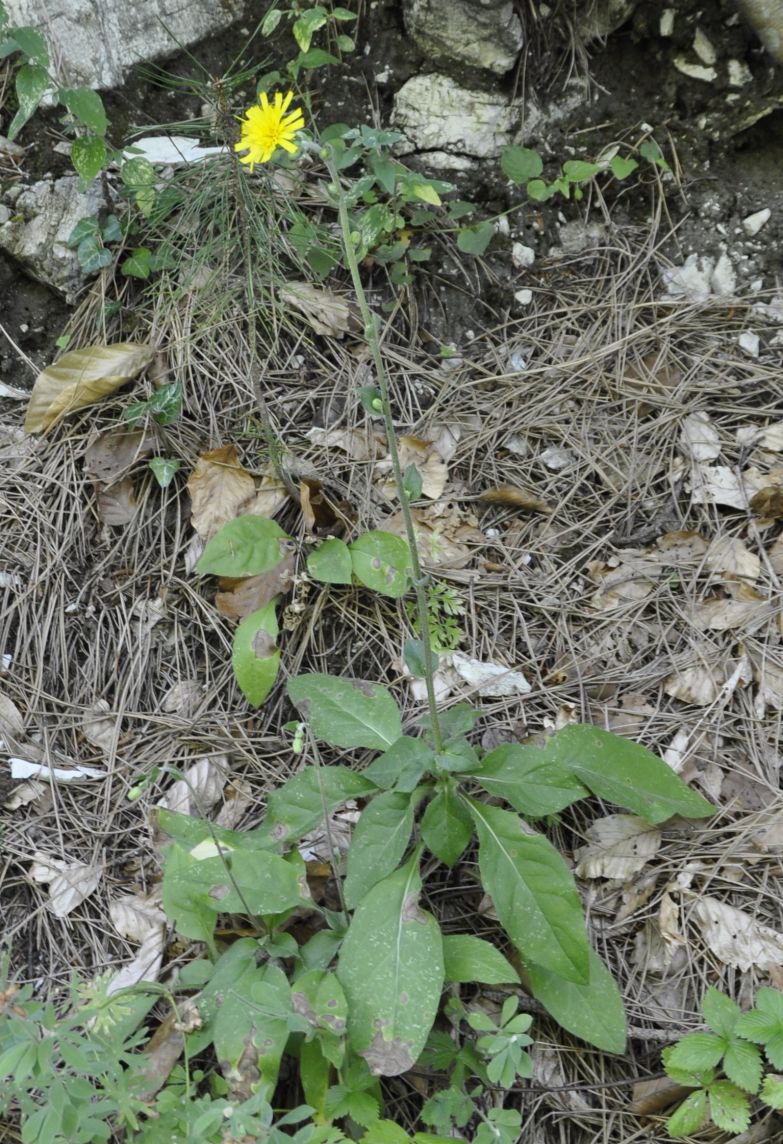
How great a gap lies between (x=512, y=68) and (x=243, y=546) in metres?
1.79

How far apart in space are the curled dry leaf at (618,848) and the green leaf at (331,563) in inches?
34.7

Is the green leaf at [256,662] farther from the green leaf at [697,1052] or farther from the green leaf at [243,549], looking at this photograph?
the green leaf at [697,1052]

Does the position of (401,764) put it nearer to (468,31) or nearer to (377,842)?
(377,842)

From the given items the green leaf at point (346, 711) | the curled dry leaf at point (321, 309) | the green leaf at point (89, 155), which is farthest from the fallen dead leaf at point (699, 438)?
the green leaf at point (89, 155)

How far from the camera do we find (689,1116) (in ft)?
5.66

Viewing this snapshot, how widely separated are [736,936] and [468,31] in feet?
8.76

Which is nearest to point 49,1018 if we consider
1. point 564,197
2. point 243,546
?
point 243,546

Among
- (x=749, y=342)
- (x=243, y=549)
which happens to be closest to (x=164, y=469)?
(x=243, y=549)

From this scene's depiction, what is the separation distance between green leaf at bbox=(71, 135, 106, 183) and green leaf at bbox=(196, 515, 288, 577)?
1093 millimetres

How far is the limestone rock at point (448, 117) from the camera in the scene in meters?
2.84

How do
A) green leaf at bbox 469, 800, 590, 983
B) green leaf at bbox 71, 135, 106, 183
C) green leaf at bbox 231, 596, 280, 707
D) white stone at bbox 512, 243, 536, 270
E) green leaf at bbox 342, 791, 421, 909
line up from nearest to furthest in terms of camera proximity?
green leaf at bbox 469, 800, 590, 983 < green leaf at bbox 342, 791, 421, 909 < green leaf at bbox 231, 596, 280, 707 < green leaf at bbox 71, 135, 106, 183 < white stone at bbox 512, 243, 536, 270

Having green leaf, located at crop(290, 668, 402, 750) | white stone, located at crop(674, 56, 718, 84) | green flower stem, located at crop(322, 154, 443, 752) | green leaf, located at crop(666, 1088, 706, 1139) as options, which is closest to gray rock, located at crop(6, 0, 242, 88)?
white stone, located at crop(674, 56, 718, 84)

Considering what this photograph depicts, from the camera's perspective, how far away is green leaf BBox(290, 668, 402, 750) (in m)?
2.11

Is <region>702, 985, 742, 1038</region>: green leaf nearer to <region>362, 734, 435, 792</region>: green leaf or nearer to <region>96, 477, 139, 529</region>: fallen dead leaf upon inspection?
<region>362, 734, 435, 792</region>: green leaf
